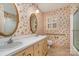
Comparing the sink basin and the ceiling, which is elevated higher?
the ceiling

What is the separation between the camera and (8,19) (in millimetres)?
1895

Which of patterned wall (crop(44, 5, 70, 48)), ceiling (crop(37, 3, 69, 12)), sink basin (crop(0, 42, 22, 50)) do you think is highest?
ceiling (crop(37, 3, 69, 12))

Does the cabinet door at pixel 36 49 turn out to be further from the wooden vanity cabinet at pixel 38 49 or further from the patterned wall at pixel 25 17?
the patterned wall at pixel 25 17

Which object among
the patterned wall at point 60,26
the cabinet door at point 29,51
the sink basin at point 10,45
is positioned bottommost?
the cabinet door at point 29,51

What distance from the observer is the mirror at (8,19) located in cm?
187

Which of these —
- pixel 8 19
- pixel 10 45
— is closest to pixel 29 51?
pixel 10 45

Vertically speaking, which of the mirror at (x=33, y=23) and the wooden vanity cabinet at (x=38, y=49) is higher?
the mirror at (x=33, y=23)

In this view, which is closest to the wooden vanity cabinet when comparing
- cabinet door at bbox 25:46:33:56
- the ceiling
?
cabinet door at bbox 25:46:33:56

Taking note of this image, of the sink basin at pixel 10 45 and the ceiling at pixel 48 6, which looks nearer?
the sink basin at pixel 10 45

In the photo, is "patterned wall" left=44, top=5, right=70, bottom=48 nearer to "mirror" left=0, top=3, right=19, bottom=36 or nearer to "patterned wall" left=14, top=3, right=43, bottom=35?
"patterned wall" left=14, top=3, right=43, bottom=35

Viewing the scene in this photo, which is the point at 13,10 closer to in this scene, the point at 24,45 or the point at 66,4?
the point at 24,45

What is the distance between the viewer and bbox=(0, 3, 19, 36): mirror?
1872 mm

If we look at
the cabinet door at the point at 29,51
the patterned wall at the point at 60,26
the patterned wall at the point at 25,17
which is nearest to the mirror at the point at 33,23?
the patterned wall at the point at 25,17

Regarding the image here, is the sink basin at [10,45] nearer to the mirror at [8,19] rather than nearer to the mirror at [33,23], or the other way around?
the mirror at [8,19]
